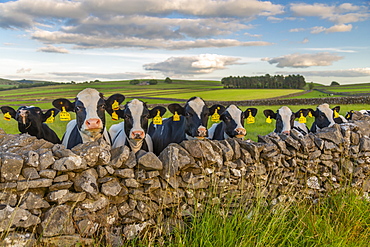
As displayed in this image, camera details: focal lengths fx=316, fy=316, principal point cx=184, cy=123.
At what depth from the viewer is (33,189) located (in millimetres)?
4086

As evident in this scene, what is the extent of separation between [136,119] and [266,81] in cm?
7519

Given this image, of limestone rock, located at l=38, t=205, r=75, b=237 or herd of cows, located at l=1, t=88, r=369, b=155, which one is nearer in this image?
limestone rock, located at l=38, t=205, r=75, b=237

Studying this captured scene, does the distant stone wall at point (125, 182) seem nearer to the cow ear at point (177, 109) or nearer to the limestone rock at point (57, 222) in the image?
the limestone rock at point (57, 222)

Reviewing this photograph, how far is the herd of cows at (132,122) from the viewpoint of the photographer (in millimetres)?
7039

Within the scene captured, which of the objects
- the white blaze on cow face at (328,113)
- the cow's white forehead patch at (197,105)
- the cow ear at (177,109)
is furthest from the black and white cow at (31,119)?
the white blaze on cow face at (328,113)

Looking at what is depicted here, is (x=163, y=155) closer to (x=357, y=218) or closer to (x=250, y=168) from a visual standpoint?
(x=250, y=168)

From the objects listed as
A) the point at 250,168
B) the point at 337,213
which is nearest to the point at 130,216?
the point at 250,168

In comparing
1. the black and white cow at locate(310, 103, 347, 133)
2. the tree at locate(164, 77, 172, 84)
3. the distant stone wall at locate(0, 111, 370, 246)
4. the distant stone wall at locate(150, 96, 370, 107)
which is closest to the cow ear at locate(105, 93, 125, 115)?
the distant stone wall at locate(0, 111, 370, 246)

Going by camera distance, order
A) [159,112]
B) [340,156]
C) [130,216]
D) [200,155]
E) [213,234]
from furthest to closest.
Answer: [159,112] < [340,156] < [200,155] < [130,216] < [213,234]

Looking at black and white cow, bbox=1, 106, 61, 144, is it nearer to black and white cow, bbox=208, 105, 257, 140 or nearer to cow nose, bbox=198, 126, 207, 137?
cow nose, bbox=198, 126, 207, 137

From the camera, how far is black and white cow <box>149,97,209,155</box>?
7.66m

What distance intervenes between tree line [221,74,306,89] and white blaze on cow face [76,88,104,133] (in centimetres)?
6974

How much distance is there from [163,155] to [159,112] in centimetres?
328

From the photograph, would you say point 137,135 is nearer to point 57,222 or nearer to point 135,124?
point 135,124
